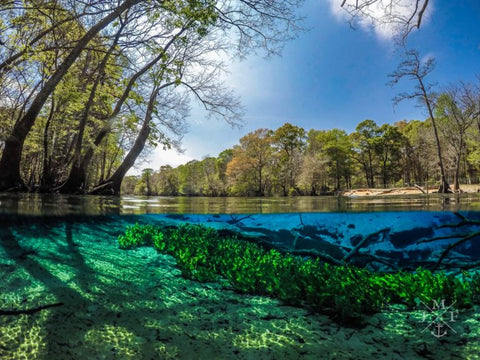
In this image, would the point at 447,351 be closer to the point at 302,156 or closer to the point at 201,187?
the point at 302,156

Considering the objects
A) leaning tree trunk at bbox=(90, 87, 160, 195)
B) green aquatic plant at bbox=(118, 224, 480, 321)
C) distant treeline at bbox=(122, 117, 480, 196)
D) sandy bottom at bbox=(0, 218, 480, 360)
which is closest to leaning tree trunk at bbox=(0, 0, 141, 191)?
leaning tree trunk at bbox=(90, 87, 160, 195)

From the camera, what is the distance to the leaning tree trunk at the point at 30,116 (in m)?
6.92

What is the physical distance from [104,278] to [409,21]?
891 centimetres

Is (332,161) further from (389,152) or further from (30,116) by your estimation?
(30,116)

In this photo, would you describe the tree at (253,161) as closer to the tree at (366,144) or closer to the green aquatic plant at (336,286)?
the tree at (366,144)

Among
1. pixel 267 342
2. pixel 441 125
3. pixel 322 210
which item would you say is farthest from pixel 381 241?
pixel 441 125

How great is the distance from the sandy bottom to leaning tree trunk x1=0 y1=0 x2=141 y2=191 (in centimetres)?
562

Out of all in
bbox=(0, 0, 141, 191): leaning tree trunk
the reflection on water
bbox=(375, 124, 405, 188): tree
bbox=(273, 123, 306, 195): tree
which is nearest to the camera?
bbox=(0, 0, 141, 191): leaning tree trunk

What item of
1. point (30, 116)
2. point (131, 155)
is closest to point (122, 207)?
point (30, 116)

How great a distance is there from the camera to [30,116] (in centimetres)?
761

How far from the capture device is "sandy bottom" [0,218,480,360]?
2141 mm

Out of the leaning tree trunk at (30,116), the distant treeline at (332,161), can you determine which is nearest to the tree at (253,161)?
the distant treeline at (332,161)

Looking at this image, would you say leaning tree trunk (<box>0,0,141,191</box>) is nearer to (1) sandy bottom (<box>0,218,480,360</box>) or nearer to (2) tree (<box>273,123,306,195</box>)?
(1) sandy bottom (<box>0,218,480,360</box>)

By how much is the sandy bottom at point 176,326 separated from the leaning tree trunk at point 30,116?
5615 millimetres
